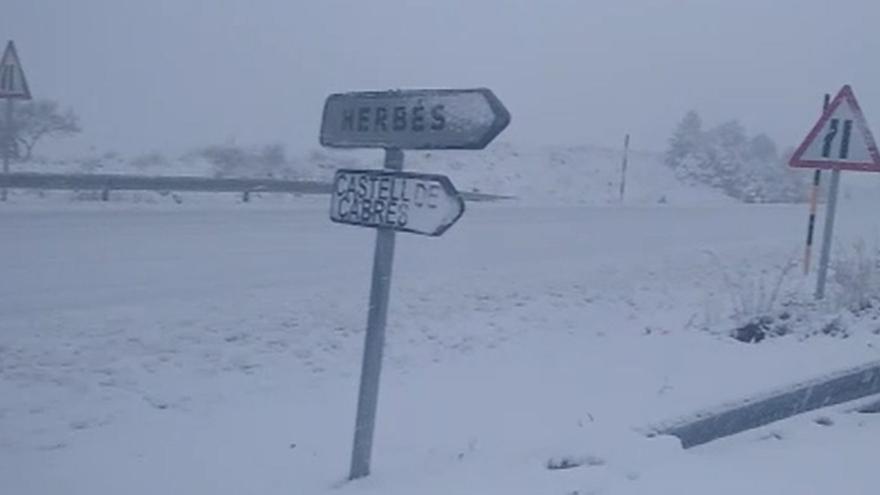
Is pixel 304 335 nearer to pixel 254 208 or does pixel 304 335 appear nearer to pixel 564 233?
pixel 564 233

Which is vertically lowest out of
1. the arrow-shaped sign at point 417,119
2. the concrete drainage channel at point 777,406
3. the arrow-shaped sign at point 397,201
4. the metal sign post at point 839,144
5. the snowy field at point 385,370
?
the snowy field at point 385,370

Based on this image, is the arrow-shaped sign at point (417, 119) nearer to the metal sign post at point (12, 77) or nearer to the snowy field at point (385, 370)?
the snowy field at point (385, 370)

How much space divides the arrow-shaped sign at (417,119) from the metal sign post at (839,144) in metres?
6.89

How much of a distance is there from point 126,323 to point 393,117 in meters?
5.68

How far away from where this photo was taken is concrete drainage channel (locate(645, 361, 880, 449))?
5527mm

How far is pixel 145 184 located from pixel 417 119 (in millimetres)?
19119

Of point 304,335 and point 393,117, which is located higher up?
point 393,117

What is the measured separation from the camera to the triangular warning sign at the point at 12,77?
60.7ft

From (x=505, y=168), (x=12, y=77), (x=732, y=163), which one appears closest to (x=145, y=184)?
(x=12, y=77)

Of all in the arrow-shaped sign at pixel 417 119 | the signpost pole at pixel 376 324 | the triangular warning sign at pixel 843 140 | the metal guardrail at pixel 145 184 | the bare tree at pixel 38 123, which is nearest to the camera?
the arrow-shaped sign at pixel 417 119

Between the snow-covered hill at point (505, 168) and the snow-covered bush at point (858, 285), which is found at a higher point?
the snow-covered hill at point (505, 168)

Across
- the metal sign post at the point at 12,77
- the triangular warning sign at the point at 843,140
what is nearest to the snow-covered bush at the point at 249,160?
the metal sign post at the point at 12,77

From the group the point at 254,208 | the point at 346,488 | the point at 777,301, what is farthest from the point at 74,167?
the point at 346,488

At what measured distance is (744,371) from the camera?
8.01 m
